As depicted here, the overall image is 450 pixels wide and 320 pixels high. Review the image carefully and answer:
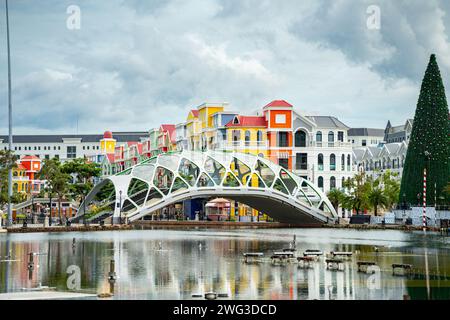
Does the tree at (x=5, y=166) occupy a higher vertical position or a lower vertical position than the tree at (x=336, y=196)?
higher

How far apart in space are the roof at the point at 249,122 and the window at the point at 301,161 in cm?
572

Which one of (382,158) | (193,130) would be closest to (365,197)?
(193,130)

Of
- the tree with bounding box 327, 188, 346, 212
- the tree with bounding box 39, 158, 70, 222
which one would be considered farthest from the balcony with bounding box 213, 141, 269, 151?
the tree with bounding box 39, 158, 70, 222

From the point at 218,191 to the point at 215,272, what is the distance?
160 feet

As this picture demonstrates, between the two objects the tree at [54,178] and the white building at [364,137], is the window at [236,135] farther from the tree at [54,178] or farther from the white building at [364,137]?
the white building at [364,137]

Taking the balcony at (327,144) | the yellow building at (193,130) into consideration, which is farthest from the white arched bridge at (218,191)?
the yellow building at (193,130)

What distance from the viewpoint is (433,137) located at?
275 feet

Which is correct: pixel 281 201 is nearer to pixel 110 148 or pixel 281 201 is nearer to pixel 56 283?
pixel 56 283

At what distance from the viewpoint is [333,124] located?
105812 mm

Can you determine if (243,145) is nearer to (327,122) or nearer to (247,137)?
(247,137)

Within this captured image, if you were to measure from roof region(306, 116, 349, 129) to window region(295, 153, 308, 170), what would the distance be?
170 inches

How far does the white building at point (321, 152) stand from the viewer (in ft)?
338

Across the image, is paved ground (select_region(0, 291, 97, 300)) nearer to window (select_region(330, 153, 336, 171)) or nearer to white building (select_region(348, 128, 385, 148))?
window (select_region(330, 153, 336, 171))
